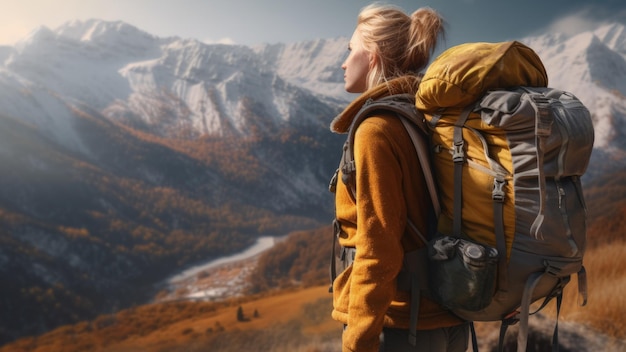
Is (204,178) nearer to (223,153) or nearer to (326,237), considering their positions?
(223,153)

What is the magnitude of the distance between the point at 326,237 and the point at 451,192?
58.2 ft

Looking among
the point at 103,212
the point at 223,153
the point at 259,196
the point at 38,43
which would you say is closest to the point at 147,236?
the point at 103,212

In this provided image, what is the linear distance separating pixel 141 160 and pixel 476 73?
25074 mm

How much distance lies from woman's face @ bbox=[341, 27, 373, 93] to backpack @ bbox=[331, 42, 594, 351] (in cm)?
34

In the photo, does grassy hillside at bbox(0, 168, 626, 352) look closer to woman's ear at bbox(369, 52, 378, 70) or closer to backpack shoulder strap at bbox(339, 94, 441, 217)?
backpack shoulder strap at bbox(339, 94, 441, 217)

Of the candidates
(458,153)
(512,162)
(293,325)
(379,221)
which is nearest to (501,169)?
(512,162)

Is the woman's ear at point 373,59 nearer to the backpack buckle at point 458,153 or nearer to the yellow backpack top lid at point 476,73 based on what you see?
the yellow backpack top lid at point 476,73

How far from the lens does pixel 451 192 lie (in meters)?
1.38

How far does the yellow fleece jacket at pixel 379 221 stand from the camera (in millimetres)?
1308

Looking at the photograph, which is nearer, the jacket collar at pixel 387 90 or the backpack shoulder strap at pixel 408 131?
the backpack shoulder strap at pixel 408 131

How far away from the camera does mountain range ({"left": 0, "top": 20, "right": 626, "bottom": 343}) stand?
1123 centimetres

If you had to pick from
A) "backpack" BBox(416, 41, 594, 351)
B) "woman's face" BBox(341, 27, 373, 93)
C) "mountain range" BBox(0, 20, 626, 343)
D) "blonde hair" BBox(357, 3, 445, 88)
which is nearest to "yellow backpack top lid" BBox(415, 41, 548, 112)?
"backpack" BBox(416, 41, 594, 351)

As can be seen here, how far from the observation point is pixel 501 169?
4.06 feet


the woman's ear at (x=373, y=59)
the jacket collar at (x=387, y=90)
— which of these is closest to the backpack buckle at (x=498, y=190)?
the jacket collar at (x=387, y=90)
